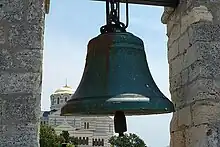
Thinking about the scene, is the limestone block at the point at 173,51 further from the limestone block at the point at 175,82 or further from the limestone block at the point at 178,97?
the limestone block at the point at 178,97

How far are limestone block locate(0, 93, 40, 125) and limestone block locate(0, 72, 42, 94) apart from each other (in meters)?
0.03

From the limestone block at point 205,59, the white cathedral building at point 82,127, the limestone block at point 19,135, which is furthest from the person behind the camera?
the white cathedral building at point 82,127

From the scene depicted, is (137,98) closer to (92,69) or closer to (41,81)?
(92,69)

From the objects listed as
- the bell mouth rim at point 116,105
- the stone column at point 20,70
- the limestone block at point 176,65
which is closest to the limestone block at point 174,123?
the limestone block at point 176,65

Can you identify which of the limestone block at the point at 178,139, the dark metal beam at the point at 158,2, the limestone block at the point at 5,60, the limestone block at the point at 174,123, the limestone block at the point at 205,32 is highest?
the dark metal beam at the point at 158,2

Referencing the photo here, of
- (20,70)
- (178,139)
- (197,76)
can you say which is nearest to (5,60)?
(20,70)

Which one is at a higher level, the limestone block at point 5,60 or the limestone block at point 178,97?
the limestone block at point 5,60

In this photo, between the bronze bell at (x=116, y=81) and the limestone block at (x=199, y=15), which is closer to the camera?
the bronze bell at (x=116, y=81)

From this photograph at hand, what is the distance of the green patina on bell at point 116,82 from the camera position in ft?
7.82

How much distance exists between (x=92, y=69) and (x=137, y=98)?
38cm

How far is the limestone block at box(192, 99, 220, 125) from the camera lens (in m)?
2.63

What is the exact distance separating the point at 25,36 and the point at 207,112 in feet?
3.78

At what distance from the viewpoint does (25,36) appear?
2.50m

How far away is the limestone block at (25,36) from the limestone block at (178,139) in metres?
1.12
